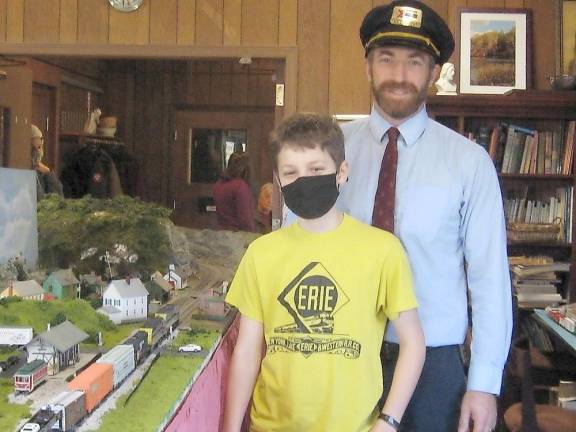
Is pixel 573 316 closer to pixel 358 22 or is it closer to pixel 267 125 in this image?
pixel 358 22

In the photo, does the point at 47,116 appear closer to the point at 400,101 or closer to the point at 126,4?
the point at 126,4

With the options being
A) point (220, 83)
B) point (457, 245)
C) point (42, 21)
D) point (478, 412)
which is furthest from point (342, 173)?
point (220, 83)

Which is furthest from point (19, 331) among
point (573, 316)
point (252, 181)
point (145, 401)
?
point (252, 181)

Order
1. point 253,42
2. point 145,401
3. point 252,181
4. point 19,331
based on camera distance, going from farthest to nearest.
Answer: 1. point 252,181
2. point 253,42
3. point 19,331
4. point 145,401

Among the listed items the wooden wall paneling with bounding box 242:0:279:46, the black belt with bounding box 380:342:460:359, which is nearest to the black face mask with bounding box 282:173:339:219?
the black belt with bounding box 380:342:460:359

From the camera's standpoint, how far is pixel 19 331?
1712 mm

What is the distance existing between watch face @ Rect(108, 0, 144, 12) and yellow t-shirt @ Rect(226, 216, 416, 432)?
2.80 metres

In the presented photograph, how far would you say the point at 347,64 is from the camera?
416cm

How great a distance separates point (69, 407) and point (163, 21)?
3132 millimetres

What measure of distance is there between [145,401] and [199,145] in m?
5.42

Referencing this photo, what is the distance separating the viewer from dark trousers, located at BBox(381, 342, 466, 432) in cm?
180

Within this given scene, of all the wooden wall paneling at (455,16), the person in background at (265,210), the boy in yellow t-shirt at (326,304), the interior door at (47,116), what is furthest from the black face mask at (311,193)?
the interior door at (47,116)

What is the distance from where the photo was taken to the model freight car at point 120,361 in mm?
1541

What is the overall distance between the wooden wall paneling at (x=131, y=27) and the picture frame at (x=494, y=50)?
1.63m
